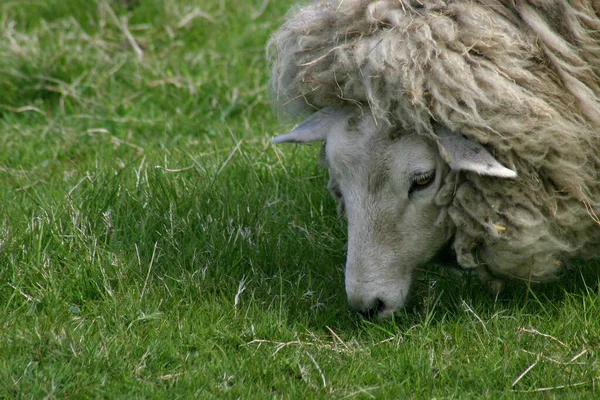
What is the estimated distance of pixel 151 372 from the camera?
3.62m

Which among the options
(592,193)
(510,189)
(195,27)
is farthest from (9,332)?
(195,27)

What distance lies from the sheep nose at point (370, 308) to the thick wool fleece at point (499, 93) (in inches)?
15.8

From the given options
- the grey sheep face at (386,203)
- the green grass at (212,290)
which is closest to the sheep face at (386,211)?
the grey sheep face at (386,203)

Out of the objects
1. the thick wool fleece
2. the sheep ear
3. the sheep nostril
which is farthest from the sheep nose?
the sheep ear

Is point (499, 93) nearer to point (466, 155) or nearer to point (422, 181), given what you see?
point (466, 155)

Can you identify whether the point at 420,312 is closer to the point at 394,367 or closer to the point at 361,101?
the point at 394,367

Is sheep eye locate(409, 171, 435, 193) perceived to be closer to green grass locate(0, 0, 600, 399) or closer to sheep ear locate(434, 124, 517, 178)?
sheep ear locate(434, 124, 517, 178)

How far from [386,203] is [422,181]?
18 cm

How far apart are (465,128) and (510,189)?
332mm

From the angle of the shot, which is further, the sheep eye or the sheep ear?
the sheep eye

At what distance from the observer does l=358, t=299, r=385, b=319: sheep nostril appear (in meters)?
3.96

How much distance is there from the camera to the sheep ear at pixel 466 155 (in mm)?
3609

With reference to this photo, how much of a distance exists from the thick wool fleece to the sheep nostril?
1.30ft

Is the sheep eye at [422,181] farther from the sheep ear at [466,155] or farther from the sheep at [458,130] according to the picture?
the sheep ear at [466,155]
